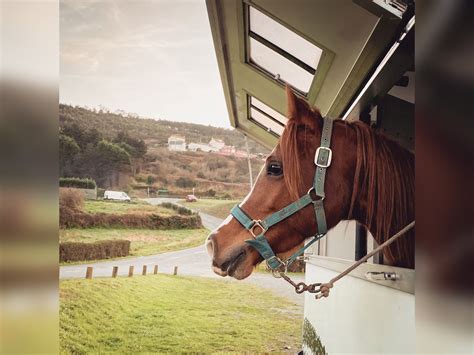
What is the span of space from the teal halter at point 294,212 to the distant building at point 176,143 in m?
12.4

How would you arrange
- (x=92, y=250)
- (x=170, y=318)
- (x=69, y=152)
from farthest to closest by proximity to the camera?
(x=69, y=152) → (x=92, y=250) → (x=170, y=318)

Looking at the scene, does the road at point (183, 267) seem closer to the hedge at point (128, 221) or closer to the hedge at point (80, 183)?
the hedge at point (128, 221)

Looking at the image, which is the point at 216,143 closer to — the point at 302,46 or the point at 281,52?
the point at 281,52

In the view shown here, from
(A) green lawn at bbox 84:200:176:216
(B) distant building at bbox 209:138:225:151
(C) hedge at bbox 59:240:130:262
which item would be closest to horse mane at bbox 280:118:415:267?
(C) hedge at bbox 59:240:130:262

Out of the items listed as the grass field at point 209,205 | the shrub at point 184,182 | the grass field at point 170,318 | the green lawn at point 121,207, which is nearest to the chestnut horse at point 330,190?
the grass field at point 170,318

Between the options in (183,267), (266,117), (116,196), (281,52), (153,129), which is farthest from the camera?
(153,129)

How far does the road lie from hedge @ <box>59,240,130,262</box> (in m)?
0.21

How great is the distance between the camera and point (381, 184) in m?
0.83

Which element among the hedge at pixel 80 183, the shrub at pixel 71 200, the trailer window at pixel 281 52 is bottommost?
the shrub at pixel 71 200

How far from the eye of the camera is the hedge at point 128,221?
1015 cm

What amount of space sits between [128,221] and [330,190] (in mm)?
11094

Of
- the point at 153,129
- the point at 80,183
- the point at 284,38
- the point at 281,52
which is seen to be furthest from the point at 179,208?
the point at 284,38

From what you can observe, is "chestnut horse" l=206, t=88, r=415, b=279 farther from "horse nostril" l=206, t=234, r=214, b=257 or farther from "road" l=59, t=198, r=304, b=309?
"road" l=59, t=198, r=304, b=309

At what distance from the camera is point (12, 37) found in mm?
295
